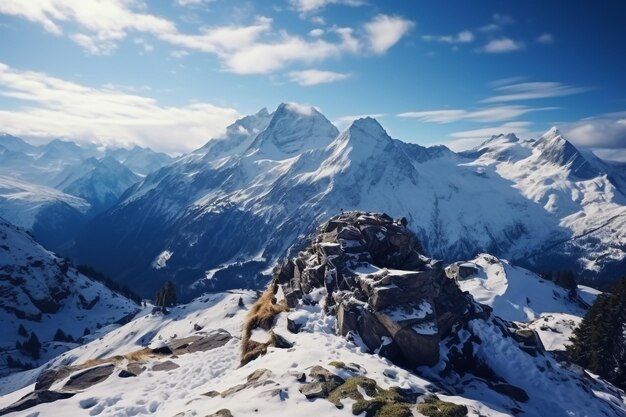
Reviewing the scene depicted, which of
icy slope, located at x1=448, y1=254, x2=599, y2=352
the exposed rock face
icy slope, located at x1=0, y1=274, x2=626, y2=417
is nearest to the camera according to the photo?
icy slope, located at x1=0, y1=274, x2=626, y2=417

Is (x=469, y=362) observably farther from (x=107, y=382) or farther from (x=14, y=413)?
(x=14, y=413)

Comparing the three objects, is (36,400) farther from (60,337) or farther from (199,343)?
(60,337)

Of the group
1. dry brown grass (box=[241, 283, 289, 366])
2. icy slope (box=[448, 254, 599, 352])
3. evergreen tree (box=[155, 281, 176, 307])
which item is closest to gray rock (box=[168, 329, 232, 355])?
dry brown grass (box=[241, 283, 289, 366])

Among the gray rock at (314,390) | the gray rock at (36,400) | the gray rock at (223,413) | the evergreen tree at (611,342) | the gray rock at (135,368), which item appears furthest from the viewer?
the evergreen tree at (611,342)

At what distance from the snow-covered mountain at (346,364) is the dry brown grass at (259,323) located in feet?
0.53

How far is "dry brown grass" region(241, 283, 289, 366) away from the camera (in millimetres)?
38656

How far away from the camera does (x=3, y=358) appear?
130 metres

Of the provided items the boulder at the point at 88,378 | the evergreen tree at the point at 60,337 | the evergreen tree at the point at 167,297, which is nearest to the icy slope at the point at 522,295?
the evergreen tree at the point at 167,297

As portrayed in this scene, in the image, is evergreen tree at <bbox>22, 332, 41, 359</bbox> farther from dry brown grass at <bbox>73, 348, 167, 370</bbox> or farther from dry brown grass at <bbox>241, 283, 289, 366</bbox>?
dry brown grass at <bbox>241, 283, 289, 366</bbox>

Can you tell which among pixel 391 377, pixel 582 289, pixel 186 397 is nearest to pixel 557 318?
pixel 582 289

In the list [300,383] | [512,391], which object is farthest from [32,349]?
[512,391]

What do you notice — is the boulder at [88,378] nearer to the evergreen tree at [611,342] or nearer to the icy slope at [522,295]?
the evergreen tree at [611,342]

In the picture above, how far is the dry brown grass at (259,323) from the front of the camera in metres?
38.7

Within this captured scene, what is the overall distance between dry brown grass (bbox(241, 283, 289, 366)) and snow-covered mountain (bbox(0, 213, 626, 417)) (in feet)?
0.53
